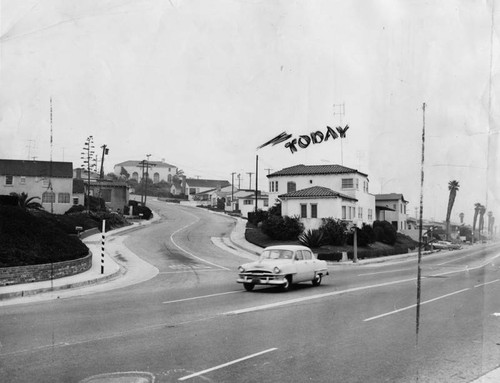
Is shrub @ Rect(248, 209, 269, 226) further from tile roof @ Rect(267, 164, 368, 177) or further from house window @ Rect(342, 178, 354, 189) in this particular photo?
house window @ Rect(342, 178, 354, 189)

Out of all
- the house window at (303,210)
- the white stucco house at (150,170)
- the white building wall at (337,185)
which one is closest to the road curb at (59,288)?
the house window at (303,210)

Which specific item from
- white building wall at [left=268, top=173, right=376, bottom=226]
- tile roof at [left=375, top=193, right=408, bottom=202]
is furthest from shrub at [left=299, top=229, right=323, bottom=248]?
tile roof at [left=375, top=193, right=408, bottom=202]

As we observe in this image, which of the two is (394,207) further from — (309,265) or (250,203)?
(309,265)

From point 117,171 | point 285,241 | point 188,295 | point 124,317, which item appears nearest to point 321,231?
point 285,241

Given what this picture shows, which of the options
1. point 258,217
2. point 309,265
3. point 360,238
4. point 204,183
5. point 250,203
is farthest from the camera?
point 204,183

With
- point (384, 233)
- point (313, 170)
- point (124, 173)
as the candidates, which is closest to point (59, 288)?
point (384, 233)

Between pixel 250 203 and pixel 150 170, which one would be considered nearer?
pixel 250 203

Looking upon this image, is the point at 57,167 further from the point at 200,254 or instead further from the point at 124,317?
the point at 124,317

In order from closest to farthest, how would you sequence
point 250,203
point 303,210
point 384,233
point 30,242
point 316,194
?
point 30,242 → point 316,194 → point 303,210 → point 384,233 → point 250,203
